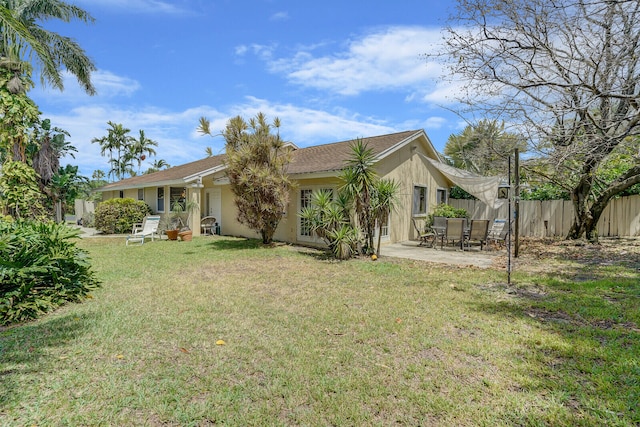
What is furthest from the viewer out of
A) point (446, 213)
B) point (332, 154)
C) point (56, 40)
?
point (56, 40)

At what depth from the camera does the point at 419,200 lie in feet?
49.7

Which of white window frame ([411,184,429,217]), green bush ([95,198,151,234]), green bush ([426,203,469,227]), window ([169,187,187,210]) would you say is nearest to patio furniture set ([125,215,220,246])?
green bush ([95,198,151,234])

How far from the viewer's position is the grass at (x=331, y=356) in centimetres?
274

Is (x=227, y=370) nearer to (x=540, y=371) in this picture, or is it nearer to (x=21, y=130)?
(x=540, y=371)

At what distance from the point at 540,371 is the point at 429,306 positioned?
216cm

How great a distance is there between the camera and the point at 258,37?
36.4 ft

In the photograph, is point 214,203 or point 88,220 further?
point 88,220

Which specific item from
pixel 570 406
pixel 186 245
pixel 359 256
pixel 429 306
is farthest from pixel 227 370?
pixel 186 245

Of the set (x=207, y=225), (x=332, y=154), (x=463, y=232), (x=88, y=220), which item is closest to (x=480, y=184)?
(x=463, y=232)

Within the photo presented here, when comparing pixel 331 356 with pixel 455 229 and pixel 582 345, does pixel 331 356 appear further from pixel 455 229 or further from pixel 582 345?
pixel 455 229

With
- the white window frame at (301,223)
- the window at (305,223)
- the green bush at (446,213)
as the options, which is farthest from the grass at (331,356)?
the green bush at (446,213)

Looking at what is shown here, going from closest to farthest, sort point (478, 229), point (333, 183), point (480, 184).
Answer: point (478, 229) < point (333, 183) < point (480, 184)

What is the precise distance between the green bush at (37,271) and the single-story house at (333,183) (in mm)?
7485

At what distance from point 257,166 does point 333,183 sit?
9.32 ft
